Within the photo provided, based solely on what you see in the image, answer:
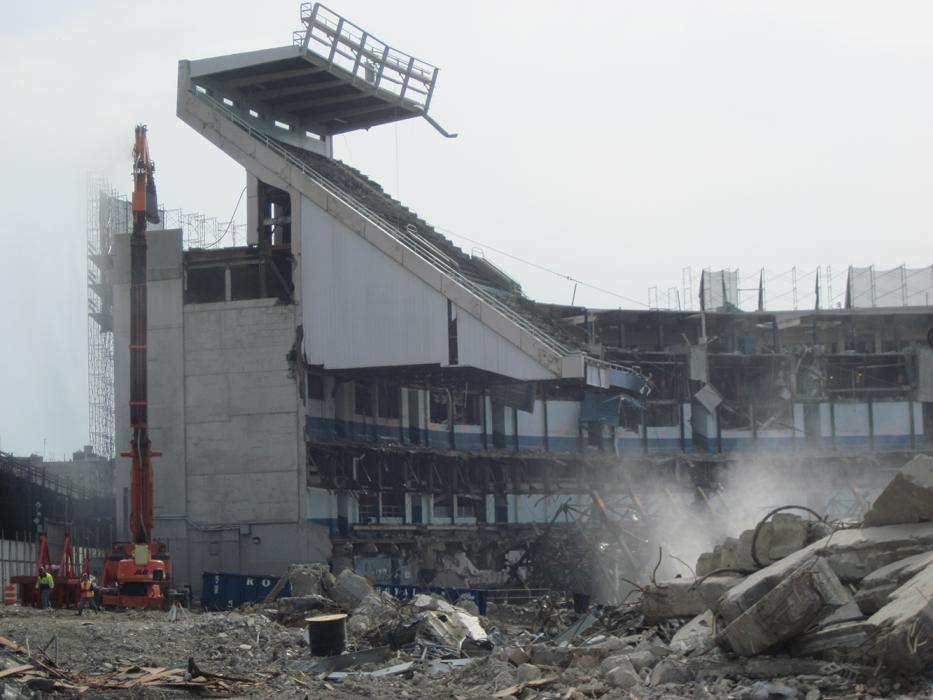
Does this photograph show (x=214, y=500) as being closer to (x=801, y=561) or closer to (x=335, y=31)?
(x=335, y=31)

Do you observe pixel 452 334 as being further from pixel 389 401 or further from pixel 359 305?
pixel 389 401

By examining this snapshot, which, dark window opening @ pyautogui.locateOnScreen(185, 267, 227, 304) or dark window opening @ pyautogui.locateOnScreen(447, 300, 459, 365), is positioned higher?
dark window opening @ pyautogui.locateOnScreen(185, 267, 227, 304)

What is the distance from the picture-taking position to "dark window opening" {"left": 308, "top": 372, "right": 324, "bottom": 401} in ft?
161

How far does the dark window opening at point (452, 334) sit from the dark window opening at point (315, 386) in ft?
18.3

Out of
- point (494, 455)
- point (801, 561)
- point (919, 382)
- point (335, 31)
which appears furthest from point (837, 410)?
point (801, 561)

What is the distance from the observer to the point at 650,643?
23.3 metres

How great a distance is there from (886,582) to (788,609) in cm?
245

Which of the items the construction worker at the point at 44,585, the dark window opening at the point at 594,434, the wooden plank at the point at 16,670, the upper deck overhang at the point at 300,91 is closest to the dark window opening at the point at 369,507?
the construction worker at the point at 44,585

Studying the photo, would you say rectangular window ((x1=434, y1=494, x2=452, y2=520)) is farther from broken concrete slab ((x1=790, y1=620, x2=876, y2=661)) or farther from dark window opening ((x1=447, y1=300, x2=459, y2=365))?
broken concrete slab ((x1=790, y1=620, x2=876, y2=661))

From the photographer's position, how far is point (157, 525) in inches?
1927

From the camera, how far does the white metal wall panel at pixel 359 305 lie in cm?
4712

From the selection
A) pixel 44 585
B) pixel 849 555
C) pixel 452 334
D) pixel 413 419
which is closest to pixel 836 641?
pixel 849 555

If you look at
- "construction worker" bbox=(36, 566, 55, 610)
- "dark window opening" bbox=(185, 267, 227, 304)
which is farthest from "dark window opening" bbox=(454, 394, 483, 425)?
"construction worker" bbox=(36, 566, 55, 610)

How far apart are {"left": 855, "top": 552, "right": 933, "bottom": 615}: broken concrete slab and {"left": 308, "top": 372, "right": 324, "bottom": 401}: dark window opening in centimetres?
3117
